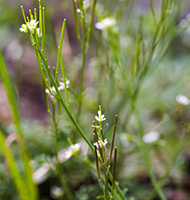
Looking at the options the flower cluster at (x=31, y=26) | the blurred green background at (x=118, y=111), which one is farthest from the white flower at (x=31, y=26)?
the blurred green background at (x=118, y=111)

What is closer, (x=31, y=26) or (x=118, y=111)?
(x=31, y=26)

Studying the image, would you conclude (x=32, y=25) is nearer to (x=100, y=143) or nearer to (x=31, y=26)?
(x=31, y=26)

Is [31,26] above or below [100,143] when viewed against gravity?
above

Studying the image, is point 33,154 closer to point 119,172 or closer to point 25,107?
point 119,172

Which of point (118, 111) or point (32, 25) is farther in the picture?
point (118, 111)

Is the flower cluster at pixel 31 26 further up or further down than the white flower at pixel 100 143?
further up

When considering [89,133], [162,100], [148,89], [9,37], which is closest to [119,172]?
[89,133]

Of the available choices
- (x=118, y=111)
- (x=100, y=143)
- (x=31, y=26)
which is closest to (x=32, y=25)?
(x=31, y=26)

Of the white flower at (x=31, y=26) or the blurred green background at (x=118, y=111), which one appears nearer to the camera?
the white flower at (x=31, y=26)

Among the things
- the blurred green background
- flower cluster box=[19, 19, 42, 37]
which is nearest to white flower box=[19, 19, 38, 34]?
flower cluster box=[19, 19, 42, 37]

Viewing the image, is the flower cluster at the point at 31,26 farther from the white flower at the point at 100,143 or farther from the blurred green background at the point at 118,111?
the blurred green background at the point at 118,111

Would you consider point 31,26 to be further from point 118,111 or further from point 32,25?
point 118,111
